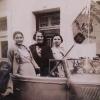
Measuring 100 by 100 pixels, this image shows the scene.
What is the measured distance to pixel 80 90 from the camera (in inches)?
152

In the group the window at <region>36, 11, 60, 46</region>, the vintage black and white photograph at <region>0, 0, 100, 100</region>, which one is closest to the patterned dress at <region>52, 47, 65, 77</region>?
the vintage black and white photograph at <region>0, 0, 100, 100</region>

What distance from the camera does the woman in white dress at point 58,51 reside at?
4.03m

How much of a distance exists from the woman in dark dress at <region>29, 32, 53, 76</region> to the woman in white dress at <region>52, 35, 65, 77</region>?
72 millimetres

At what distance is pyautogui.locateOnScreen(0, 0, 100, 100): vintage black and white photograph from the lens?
3.82 m

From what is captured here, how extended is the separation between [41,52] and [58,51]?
0.92 feet

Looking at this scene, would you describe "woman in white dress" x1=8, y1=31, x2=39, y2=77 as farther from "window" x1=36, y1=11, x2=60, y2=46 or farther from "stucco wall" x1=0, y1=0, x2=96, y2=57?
"window" x1=36, y1=11, x2=60, y2=46

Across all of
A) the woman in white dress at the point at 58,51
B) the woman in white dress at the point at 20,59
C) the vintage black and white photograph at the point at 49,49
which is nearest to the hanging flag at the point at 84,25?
the vintage black and white photograph at the point at 49,49

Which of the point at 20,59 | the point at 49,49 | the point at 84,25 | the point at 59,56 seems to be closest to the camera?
the point at 84,25

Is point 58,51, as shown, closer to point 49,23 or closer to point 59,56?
point 59,56

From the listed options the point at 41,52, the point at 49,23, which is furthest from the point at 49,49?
the point at 49,23

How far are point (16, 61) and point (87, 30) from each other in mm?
1229

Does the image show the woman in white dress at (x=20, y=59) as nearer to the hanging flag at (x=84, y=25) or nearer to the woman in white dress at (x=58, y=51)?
the woman in white dress at (x=58, y=51)

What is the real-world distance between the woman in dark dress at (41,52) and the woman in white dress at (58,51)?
7 centimetres

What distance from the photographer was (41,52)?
427 centimetres
